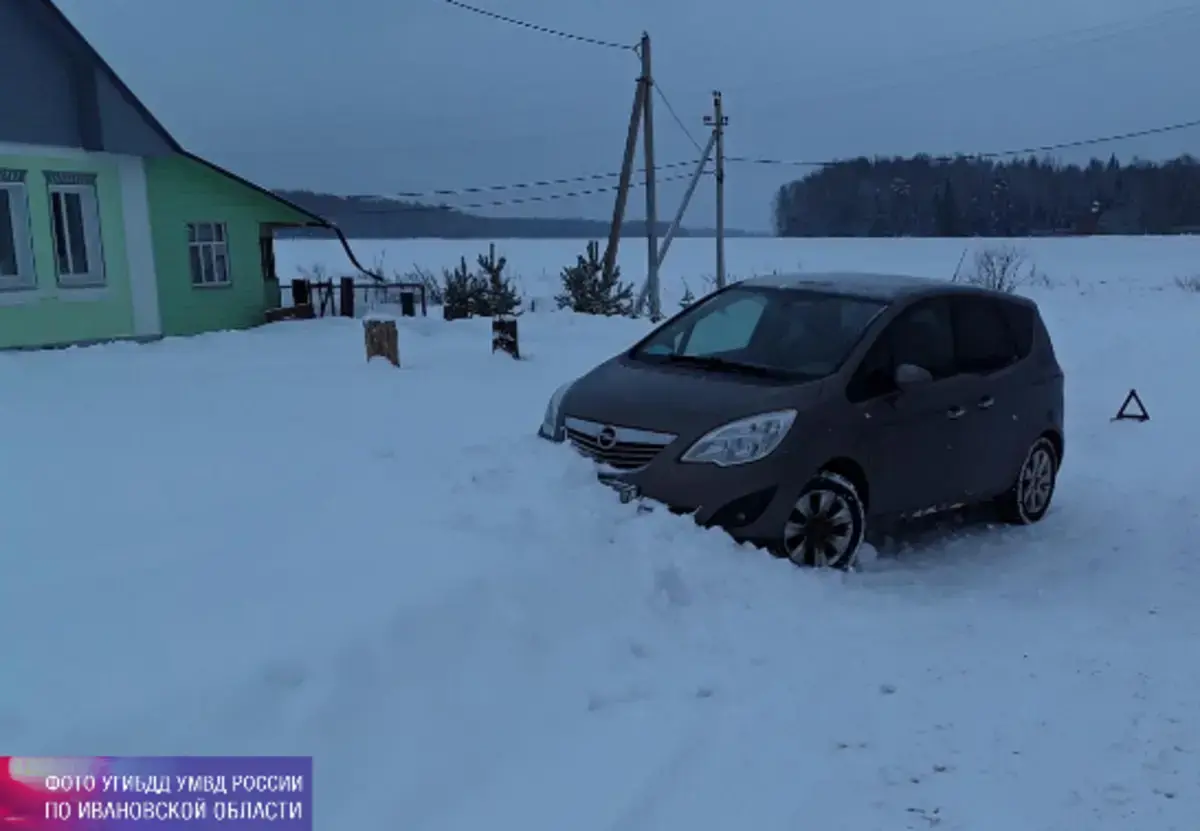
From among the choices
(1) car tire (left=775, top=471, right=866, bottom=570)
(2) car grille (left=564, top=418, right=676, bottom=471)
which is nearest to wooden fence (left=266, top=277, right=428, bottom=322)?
(2) car grille (left=564, top=418, right=676, bottom=471)

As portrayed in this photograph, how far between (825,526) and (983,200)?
3117 inches

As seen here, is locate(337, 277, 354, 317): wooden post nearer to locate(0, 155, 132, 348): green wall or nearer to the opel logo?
locate(0, 155, 132, 348): green wall

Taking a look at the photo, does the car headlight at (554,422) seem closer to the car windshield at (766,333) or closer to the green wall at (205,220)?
the car windshield at (766,333)

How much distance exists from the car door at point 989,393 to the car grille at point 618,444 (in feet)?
7.55

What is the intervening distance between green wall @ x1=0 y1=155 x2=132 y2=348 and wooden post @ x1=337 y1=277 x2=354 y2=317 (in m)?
6.82

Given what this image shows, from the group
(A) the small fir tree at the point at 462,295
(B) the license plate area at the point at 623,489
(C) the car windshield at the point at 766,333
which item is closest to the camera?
(B) the license plate area at the point at 623,489

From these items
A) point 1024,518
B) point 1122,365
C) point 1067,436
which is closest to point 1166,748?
point 1024,518

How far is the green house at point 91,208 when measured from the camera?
569 inches

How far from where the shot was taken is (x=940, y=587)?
5.58m

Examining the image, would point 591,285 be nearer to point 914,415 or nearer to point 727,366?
point 727,366

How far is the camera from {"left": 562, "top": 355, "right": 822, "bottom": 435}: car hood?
5.39m

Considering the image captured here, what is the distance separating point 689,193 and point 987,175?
58921mm

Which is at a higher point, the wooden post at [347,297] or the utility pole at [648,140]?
the utility pole at [648,140]

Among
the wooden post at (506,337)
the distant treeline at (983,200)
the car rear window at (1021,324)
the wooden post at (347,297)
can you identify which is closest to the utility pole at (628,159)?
the wooden post at (347,297)
